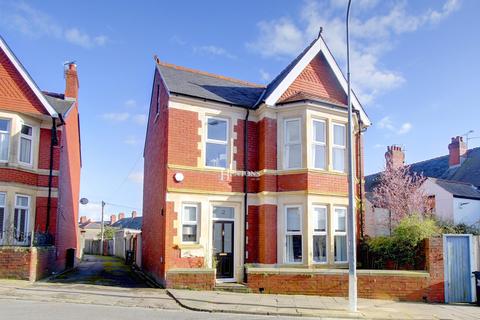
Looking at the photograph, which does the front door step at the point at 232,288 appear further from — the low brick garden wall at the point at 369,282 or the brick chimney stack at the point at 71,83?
the brick chimney stack at the point at 71,83

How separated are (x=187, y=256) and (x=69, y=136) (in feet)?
39.0

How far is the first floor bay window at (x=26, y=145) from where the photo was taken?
17.8 meters

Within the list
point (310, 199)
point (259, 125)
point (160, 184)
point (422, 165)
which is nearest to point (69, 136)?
point (160, 184)

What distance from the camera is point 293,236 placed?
16.0 meters

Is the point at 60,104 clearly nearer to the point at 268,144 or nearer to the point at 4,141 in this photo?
the point at 4,141

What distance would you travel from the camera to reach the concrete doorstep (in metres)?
11.2

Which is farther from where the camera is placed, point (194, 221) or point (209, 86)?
point (209, 86)

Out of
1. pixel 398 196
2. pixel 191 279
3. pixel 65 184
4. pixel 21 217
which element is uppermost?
pixel 65 184

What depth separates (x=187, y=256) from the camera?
1503cm

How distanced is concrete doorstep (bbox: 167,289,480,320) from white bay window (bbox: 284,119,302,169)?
5.09 metres

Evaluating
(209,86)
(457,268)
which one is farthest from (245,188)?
(457,268)

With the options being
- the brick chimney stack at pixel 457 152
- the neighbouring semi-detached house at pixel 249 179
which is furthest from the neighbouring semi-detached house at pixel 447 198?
the neighbouring semi-detached house at pixel 249 179

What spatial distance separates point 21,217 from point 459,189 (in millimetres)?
26142

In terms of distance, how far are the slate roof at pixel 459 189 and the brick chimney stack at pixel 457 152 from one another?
7.17m
